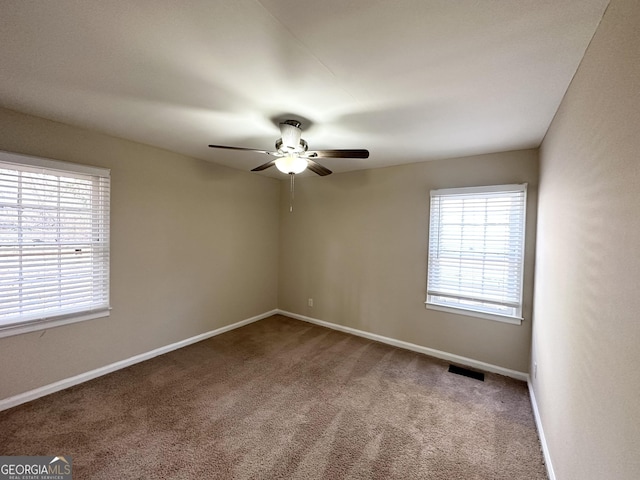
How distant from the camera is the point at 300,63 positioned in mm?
1510

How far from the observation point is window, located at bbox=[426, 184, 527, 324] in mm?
2838

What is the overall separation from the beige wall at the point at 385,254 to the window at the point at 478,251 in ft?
0.31

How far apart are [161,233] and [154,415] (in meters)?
1.90

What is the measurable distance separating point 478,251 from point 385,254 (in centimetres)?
112

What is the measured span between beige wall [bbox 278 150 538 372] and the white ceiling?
35.5 inches

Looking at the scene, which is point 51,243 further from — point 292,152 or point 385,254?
point 385,254

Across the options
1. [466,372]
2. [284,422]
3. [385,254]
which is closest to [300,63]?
[284,422]

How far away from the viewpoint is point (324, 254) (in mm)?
4293

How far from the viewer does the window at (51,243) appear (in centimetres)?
220

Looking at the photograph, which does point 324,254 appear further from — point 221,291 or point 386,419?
point 386,419

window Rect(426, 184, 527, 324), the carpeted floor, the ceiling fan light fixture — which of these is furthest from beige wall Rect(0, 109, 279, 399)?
window Rect(426, 184, 527, 324)

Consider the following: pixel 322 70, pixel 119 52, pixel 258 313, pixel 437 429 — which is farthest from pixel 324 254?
pixel 119 52

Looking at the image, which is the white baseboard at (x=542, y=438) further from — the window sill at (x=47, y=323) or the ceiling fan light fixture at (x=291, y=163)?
the window sill at (x=47, y=323)

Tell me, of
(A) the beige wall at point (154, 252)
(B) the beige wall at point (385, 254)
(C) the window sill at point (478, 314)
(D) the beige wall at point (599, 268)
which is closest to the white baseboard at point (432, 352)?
(B) the beige wall at point (385, 254)
